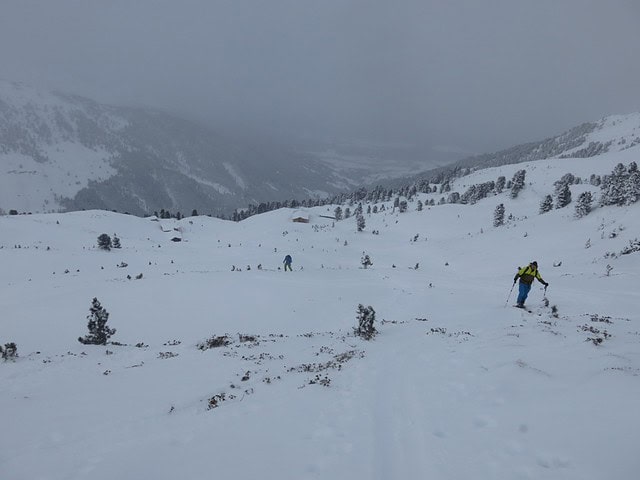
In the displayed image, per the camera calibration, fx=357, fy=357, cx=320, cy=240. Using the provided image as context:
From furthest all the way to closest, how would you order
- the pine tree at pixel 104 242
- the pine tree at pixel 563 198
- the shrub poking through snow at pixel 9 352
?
the pine tree at pixel 563 198 → the pine tree at pixel 104 242 → the shrub poking through snow at pixel 9 352

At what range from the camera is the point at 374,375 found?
9.41 metres

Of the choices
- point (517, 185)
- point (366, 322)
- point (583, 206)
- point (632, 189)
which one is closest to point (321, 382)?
point (366, 322)

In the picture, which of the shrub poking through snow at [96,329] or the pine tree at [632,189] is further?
the pine tree at [632,189]

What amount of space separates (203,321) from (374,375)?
12.6 meters

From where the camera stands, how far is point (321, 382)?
8.89 meters

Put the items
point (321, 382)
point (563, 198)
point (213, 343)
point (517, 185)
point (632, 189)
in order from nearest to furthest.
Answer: point (321, 382)
point (213, 343)
point (632, 189)
point (563, 198)
point (517, 185)

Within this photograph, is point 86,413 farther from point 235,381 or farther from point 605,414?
point 605,414

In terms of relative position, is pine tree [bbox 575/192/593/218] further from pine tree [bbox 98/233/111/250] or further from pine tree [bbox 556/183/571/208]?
pine tree [bbox 98/233/111/250]

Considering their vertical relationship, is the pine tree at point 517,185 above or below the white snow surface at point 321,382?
above

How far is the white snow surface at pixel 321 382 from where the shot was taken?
16.9ft

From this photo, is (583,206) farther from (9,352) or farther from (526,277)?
(9,352)

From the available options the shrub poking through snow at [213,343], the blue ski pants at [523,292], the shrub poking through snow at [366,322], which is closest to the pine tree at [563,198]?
the blue ski pants at [523,292]

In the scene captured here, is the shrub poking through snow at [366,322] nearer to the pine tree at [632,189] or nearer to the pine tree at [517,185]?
the pine tree at [632,189]

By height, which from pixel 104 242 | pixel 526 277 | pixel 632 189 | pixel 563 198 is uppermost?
pixel 563 198
